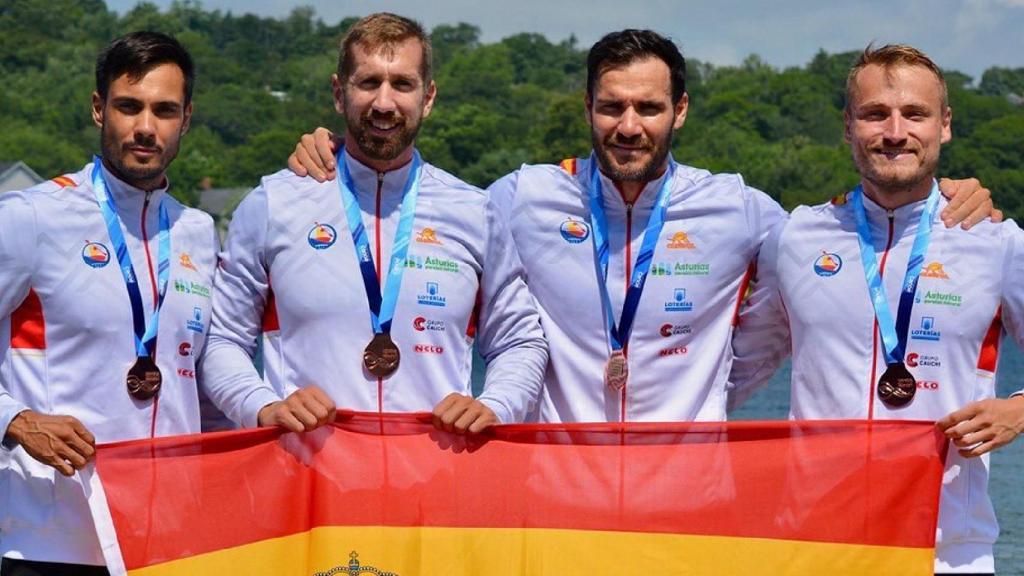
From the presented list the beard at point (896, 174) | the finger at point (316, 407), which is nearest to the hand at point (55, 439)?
the finger at point (316, 407)

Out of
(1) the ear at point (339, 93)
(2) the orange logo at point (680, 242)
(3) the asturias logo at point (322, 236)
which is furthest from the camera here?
(2) the orange logo at point (680, 242)

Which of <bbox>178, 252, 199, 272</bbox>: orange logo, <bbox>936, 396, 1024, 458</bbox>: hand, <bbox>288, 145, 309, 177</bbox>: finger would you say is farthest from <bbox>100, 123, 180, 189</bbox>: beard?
<bbox>936, 396, 1024, 458</bbox>: hand

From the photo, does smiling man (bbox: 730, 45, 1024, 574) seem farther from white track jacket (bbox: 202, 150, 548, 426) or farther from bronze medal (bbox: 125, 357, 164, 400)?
bronze medal (bbox: 125, 357, 164, 400)

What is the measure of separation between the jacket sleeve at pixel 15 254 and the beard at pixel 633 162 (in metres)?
2.13

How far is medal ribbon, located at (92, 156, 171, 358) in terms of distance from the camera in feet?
20.8

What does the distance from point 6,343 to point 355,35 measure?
1.72 m

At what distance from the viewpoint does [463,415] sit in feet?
20.8

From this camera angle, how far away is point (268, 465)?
637cm

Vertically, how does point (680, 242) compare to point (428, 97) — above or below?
below

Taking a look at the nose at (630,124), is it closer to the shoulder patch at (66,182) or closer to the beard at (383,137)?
the beard at (383,137)

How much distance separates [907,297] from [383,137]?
202cm

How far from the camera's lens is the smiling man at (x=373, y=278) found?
6.55 m

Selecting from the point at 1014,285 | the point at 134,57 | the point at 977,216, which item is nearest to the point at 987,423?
the point at 1014,285

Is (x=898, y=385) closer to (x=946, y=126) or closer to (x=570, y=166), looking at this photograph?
(x=946, y=126)
